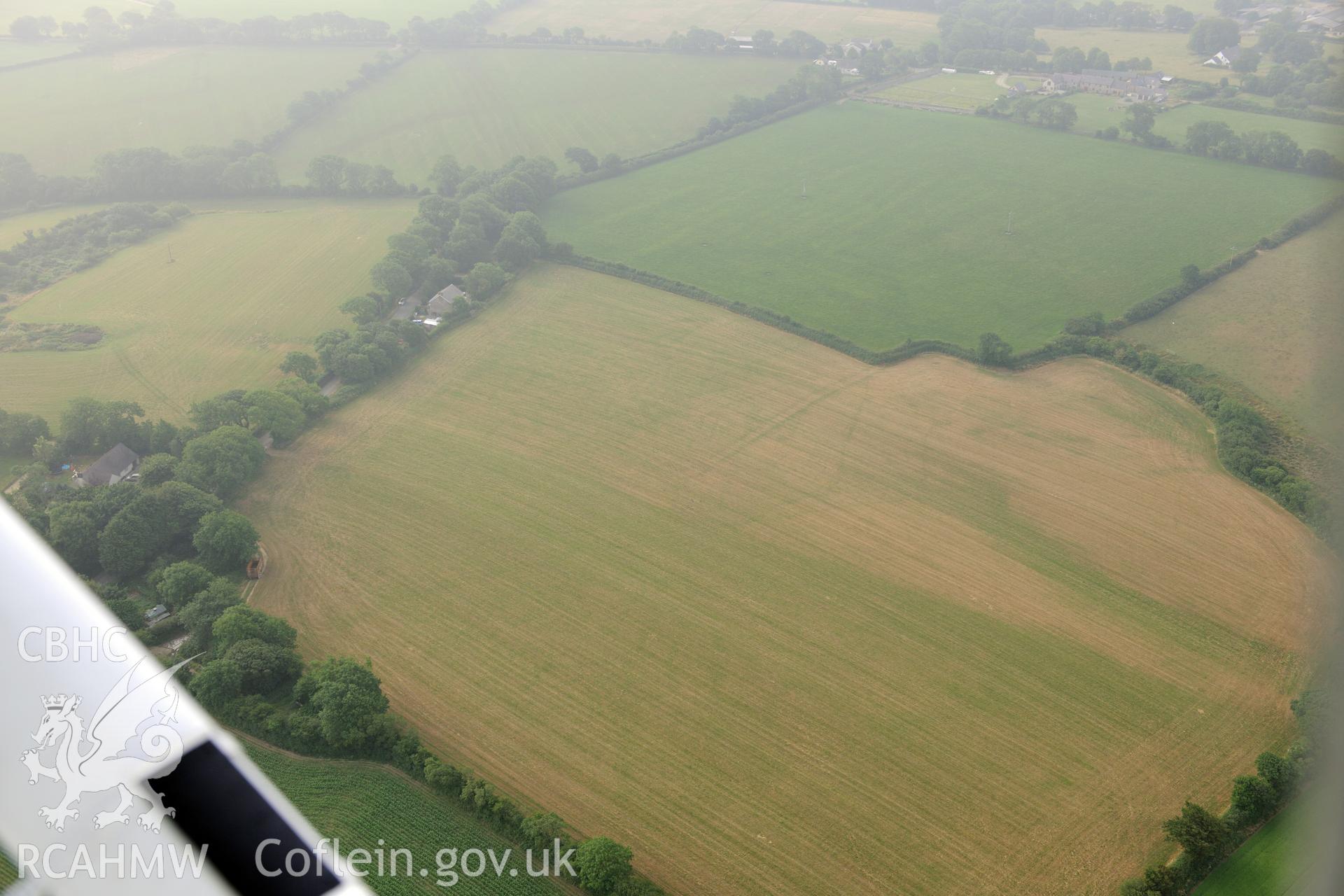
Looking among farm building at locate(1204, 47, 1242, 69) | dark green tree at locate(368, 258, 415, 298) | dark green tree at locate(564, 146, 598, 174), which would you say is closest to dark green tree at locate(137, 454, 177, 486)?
dark green tree at locate(368, 258, 415, 298)

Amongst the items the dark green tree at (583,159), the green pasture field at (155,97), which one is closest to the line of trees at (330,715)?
the dark green tree at (583,159)

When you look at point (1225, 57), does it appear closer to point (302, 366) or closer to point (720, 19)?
point (720, 19)

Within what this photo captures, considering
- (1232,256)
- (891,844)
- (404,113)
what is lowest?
(891,844)

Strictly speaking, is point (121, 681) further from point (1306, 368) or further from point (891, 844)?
point (891, 844)

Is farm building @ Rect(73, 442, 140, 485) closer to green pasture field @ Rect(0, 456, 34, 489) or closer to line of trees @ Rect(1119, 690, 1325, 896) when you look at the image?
green pasture field @ Rect(0, 456, 34, 489)

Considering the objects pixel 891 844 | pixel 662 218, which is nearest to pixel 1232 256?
pixel 662 218

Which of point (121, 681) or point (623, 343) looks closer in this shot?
point (121, 681)

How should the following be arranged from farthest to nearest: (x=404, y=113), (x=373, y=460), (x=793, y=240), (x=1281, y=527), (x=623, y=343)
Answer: (x=404, y=113) < (x=793, y=240) < (x=623, y=343) < (x=373, y=460) < (x=1281, y=527)
